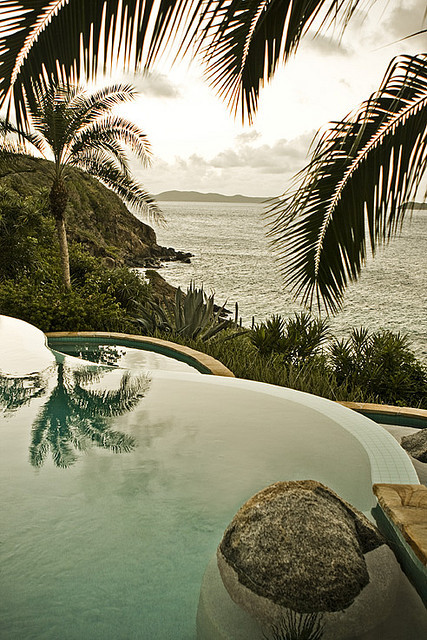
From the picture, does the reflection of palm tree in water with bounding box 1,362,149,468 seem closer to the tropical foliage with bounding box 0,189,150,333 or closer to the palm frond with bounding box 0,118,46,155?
the tropical foliage with bounding box 0,189,150,333

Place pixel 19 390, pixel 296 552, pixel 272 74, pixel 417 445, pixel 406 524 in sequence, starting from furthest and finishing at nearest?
pixel 19 390
pixel 417 445
pixel 272 74
pixel 406 524
pixel 296 552

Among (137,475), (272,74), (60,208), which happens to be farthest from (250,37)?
(60,208)

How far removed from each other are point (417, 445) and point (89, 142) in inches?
435

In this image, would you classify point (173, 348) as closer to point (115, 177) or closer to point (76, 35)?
point (76, 35)

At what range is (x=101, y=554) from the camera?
9.95ft

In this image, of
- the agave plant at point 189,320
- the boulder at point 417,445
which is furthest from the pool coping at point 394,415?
the agave plant at point 189,320

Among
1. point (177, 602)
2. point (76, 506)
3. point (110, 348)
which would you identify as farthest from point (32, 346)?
point (177, 602)

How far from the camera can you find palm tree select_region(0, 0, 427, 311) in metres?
2.18

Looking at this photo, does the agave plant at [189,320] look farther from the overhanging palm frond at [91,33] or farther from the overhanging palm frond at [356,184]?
the overhanging palm frond at [91,33]

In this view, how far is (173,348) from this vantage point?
27.1 ft

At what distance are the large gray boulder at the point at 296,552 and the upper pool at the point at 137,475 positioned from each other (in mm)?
384

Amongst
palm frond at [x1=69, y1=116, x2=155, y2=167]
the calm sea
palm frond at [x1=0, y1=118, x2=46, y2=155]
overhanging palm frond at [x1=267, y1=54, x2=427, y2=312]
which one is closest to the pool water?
the calm sea

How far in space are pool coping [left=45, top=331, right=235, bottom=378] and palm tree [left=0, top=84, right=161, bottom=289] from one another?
3418 mm

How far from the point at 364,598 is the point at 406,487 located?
1.07m
